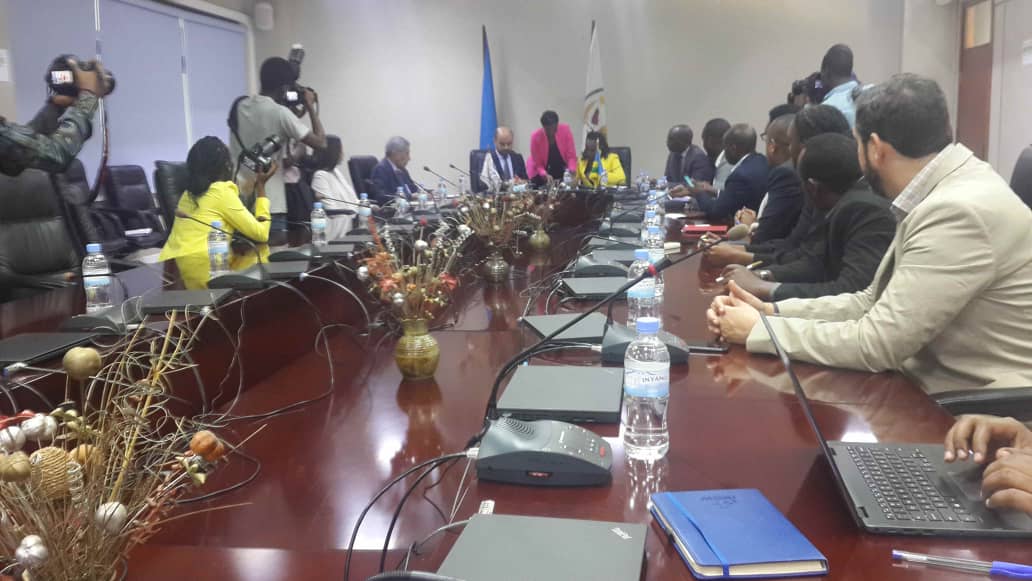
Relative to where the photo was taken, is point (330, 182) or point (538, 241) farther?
point (330, 182)

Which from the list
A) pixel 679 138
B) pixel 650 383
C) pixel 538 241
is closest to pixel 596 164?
pixel 679 138

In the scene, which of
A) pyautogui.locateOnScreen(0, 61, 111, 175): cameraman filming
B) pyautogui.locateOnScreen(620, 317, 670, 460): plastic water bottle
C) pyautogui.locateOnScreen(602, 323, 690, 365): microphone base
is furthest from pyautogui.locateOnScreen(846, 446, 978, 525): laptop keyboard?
pyautogui.locateOnScreen(0, 61, 111, 175): cameraman filming

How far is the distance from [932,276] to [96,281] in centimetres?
174

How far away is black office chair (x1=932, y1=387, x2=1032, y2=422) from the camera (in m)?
1.32

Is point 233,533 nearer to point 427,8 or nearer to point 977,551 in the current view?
point 977,551

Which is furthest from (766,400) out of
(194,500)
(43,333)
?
(43,333)

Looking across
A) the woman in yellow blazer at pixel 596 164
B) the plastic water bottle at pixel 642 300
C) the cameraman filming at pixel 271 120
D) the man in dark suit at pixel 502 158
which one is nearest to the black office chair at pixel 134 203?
the cameraman filming at pixel 271 120

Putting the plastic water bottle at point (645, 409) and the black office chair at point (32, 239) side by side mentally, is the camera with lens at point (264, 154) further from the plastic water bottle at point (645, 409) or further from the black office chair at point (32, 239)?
the plastic water bottle at point (645, 409)

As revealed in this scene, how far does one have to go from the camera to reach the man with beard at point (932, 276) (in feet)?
4.47

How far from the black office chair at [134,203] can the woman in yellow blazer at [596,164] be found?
116 inches

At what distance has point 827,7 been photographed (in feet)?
22.5

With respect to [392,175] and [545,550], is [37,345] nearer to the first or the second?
[545,550]

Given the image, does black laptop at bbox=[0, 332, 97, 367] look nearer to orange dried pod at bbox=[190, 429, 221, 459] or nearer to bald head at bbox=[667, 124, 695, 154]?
orange dried pod at bbox=[190, 429, 221, 459]

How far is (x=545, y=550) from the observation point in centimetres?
77
